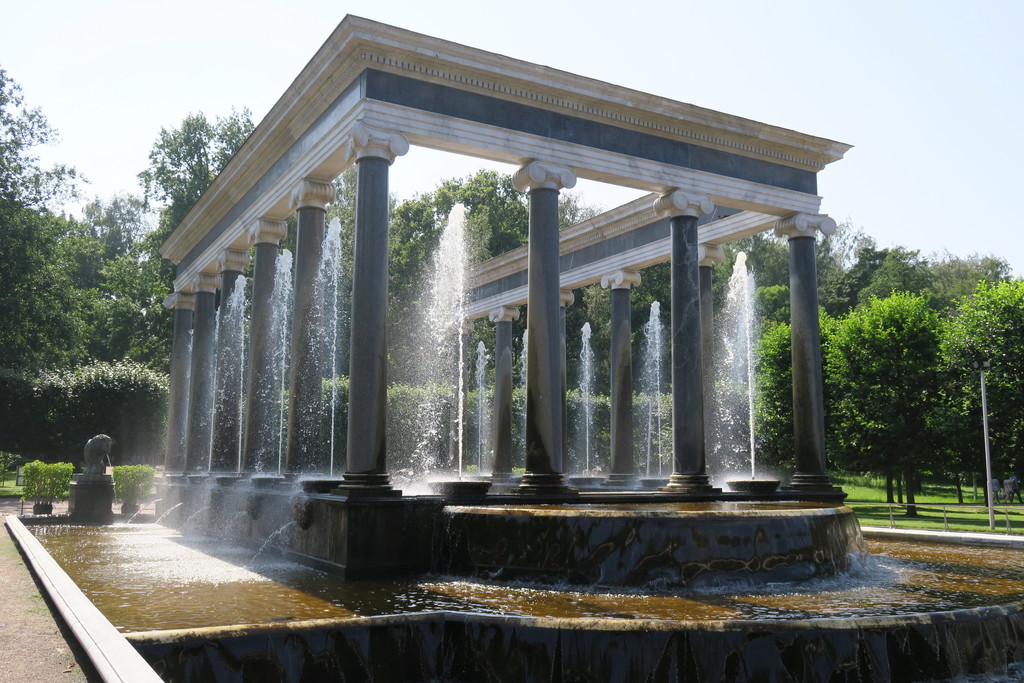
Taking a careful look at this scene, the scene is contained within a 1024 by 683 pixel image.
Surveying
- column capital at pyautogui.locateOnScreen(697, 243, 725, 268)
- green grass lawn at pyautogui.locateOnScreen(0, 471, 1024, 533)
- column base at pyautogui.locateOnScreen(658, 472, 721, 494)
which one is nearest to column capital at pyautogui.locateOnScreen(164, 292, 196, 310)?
column capital at pyautogui.locateOnScreen(697, 243, 725, 268)

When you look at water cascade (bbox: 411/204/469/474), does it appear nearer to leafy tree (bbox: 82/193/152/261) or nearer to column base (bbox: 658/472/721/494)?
column base (bbox: 658/472/721/494)

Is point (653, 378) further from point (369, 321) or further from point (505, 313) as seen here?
point (369, 321)

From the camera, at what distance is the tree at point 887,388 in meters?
38.2

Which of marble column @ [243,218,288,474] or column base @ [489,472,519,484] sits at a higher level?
marble column @ [243,218,288,474]

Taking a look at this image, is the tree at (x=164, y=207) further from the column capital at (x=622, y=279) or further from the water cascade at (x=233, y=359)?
the column capital at (x=622, y=279)

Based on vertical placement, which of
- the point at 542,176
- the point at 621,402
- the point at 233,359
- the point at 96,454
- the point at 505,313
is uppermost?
the point at 542,176

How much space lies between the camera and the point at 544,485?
19.0 metres

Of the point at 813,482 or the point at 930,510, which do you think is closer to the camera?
the point at 813,482

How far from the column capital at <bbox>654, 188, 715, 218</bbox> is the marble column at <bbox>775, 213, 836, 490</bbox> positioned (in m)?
3.48

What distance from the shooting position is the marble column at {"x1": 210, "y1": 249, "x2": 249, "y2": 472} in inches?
1075

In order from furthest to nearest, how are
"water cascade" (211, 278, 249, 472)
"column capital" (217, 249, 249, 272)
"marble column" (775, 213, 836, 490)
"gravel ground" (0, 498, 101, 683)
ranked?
1. "column capital" (217, 249, 249, 272)
2. "water cascade" (211, 278, 249, 472)
3. "marble column" (775, 213, 836, 490)
4. "gravel ground" (0, 498, 101, 683)

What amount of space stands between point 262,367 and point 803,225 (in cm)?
1668

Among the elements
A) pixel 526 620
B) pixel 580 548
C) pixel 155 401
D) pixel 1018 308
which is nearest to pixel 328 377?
pixel 155 401

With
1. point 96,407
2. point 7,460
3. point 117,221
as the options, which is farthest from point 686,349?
point 117,221
